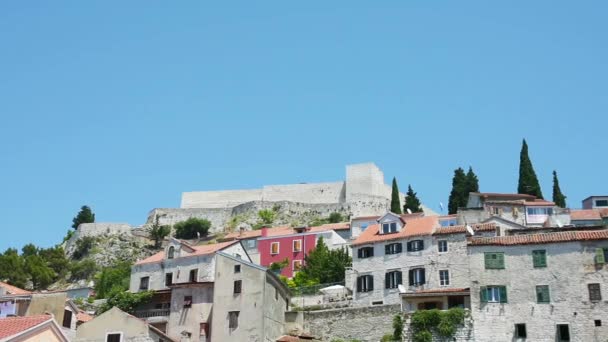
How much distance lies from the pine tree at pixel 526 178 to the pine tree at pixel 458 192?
21.1 ft

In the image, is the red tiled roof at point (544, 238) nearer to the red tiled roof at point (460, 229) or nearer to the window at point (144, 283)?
the red tiled roof at point (460, 229)

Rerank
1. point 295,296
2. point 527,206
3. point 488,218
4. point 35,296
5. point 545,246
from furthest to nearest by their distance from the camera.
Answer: point 527,206 → point 488,218 → point 295,296 → point 545,246 → point 35,296

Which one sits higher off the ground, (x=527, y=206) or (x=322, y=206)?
(x=322, y=206)

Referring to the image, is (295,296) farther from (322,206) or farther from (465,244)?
(322,206)

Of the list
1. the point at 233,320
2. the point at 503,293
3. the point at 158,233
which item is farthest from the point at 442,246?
the point at 158,233

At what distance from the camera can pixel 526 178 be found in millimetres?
94312

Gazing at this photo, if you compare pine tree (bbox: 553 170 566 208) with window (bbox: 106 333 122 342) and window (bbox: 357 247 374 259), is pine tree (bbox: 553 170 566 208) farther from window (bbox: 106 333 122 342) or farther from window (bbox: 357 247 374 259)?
window (bbox: 106 333 122 342)

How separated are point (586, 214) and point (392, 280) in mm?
29959

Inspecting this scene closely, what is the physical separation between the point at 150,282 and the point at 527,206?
39406 millimetres

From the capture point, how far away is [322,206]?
142000 mm

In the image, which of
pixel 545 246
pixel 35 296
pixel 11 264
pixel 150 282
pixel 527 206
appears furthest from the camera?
pixel 11 264

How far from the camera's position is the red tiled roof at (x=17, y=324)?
28.8 meters

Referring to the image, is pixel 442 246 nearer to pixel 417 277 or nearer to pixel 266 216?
pixel 417 277

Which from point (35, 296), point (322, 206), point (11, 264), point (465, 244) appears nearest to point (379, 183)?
point (322, 206)
